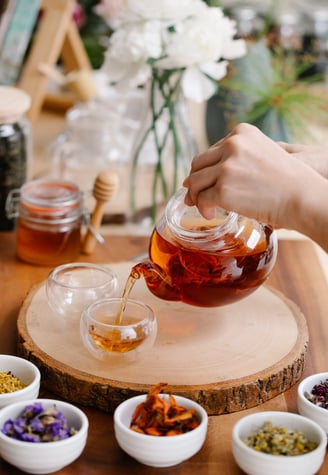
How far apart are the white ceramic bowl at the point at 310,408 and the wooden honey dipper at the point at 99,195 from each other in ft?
2.01

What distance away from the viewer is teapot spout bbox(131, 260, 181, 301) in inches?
54.0

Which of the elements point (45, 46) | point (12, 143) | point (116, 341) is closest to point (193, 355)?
point (116, 341)

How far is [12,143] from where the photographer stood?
1786 millimetres

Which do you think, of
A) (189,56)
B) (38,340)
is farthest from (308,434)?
(189,56)

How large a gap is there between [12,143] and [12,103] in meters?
0.09

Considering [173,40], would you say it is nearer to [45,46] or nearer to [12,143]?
[12,143]

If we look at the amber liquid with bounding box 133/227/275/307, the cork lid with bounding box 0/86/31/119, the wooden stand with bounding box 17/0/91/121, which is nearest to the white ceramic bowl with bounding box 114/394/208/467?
the amber liquid with bounding box 133/227/275/307

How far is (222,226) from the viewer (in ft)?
4.47

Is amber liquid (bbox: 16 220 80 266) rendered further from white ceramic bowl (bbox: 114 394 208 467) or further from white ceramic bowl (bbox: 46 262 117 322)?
white ceramic bowl (bbox: 114 394 208 467)

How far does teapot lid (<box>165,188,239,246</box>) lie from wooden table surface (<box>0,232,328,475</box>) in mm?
239

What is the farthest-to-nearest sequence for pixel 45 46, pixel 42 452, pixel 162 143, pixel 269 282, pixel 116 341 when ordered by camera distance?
pixel 45 46, pixel 162 143, pixel 269 282, pixel 116 341, pixel 42 452

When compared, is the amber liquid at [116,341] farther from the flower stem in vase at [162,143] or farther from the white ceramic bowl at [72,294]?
the flower stem in vase at [162,143]

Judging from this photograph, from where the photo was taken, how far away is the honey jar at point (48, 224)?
166cm

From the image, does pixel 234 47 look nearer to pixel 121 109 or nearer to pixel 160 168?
pixel 160 168
